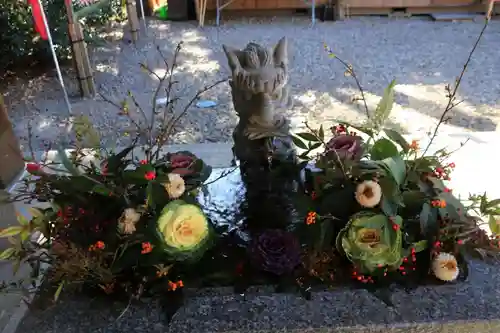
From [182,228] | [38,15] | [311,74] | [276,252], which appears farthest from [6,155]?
[311,74]

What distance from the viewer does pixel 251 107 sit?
1.29 meters

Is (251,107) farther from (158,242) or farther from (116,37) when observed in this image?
(116,37)

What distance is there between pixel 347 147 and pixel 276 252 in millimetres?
284

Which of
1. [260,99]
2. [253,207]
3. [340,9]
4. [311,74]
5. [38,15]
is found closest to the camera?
[260,99]

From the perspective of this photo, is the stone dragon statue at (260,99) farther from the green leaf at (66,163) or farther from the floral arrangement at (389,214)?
the green leaf at (66,163)

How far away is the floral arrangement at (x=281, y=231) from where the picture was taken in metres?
1.05

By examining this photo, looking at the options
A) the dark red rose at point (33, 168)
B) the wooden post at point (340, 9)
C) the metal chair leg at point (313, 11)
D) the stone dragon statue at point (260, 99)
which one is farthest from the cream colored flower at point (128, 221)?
the wooden post at point (340, 9)

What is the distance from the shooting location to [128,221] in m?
1.07

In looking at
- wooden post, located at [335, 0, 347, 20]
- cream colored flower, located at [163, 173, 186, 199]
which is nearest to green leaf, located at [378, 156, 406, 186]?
cream colored flower, located at [163, 173, 186, 199]

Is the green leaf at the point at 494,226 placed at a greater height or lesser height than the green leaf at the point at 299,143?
lesser

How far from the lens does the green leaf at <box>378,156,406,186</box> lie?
1.05 metres

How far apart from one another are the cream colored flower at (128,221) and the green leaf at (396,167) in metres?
0.55

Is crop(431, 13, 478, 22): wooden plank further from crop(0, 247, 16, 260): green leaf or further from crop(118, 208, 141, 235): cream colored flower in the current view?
crop(0, 247, 16, 260): green leaf

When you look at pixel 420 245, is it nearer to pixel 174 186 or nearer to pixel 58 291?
pixel 174 186
